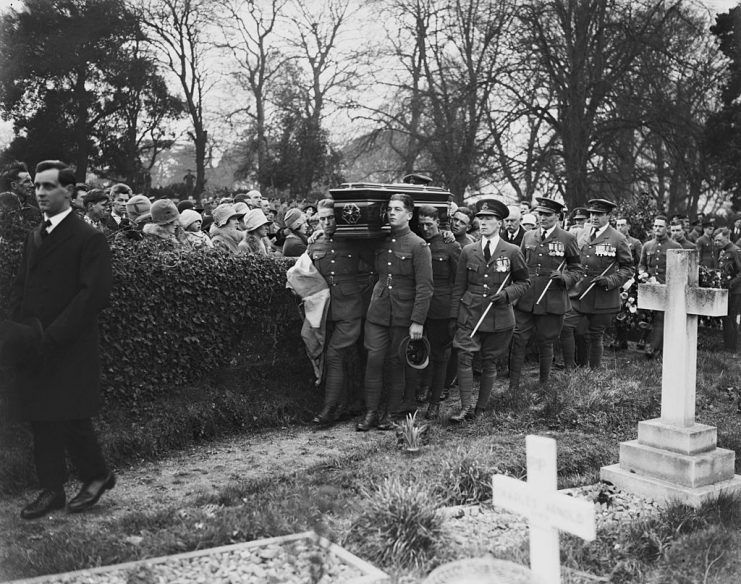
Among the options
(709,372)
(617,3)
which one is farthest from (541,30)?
(709,372)

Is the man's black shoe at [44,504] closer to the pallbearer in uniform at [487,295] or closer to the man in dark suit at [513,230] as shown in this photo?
the pallbearer in uniform at [487,295]

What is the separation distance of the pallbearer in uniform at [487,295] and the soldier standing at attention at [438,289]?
16.8 inches

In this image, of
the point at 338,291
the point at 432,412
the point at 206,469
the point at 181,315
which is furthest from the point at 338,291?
the point at 206,469

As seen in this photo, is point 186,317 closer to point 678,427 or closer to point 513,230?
→ point 678,427

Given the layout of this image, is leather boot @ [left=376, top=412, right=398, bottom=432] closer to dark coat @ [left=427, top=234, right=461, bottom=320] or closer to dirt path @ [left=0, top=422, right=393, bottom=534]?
dirt path @ [left=0, top=422, right=393, bottom=534]

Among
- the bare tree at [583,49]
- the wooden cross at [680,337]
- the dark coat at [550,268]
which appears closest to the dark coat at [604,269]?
the dark coat at [550,268]

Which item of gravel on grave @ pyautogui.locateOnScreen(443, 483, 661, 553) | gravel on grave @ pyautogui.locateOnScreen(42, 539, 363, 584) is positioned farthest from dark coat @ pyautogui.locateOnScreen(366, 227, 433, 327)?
gravel on grave @ pyautogui.locateOnScreen(42, 539, 363, 584)

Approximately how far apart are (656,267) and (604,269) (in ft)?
7.18

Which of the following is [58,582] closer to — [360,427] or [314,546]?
[314,546]

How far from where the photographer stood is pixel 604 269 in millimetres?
10047

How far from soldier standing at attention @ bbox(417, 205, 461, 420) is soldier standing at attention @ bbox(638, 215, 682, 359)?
4.33 meters

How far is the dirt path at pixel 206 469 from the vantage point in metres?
5.04

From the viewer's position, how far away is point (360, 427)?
24.5 feet

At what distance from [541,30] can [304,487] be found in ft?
60.0
